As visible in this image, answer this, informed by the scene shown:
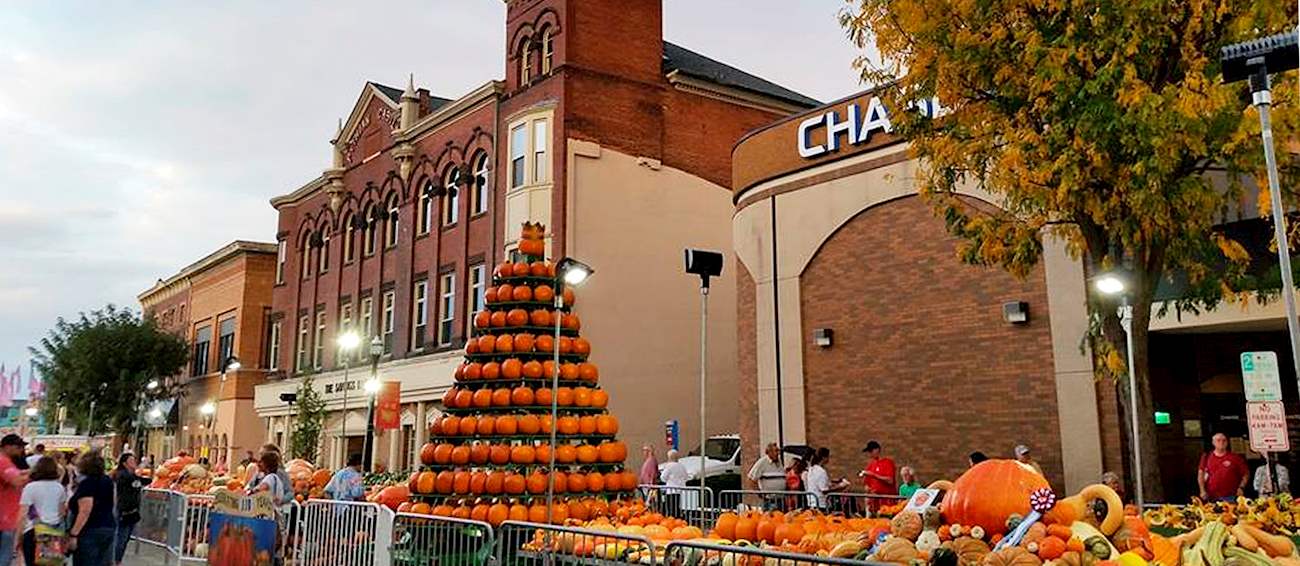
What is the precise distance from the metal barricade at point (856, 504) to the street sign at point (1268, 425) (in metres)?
4.26

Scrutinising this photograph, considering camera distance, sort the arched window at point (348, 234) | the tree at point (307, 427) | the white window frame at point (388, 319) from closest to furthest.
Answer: the tree at point (307, 427)
the white window frame at point (388, 319)
the arched window at point (348, 234)

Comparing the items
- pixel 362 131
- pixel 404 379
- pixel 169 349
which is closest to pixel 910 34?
pixel 404 379

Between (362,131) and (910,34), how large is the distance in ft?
99.9

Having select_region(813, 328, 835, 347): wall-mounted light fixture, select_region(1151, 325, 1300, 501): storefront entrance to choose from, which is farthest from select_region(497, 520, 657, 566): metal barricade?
select_region(1151, 325, 1300, 501): storefront entrance

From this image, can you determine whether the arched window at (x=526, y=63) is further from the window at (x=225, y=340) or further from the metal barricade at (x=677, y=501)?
the window at (x=225, y=340)

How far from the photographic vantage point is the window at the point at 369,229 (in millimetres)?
36406

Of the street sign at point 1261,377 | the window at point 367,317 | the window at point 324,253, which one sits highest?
the window at point 324,253

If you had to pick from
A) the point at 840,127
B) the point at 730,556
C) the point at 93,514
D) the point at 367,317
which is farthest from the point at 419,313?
the point at 730,556

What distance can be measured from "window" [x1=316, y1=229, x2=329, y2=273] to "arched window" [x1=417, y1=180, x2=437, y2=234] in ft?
27.7

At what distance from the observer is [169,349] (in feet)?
165

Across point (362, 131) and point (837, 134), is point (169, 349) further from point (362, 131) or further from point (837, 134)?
point (837, 134)

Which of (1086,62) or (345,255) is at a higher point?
(345,255)

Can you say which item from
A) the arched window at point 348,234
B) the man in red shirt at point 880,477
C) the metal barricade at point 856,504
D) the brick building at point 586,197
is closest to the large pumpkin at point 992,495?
the metal barricade at point 856,504

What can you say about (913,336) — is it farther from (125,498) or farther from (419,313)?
(419,313)
